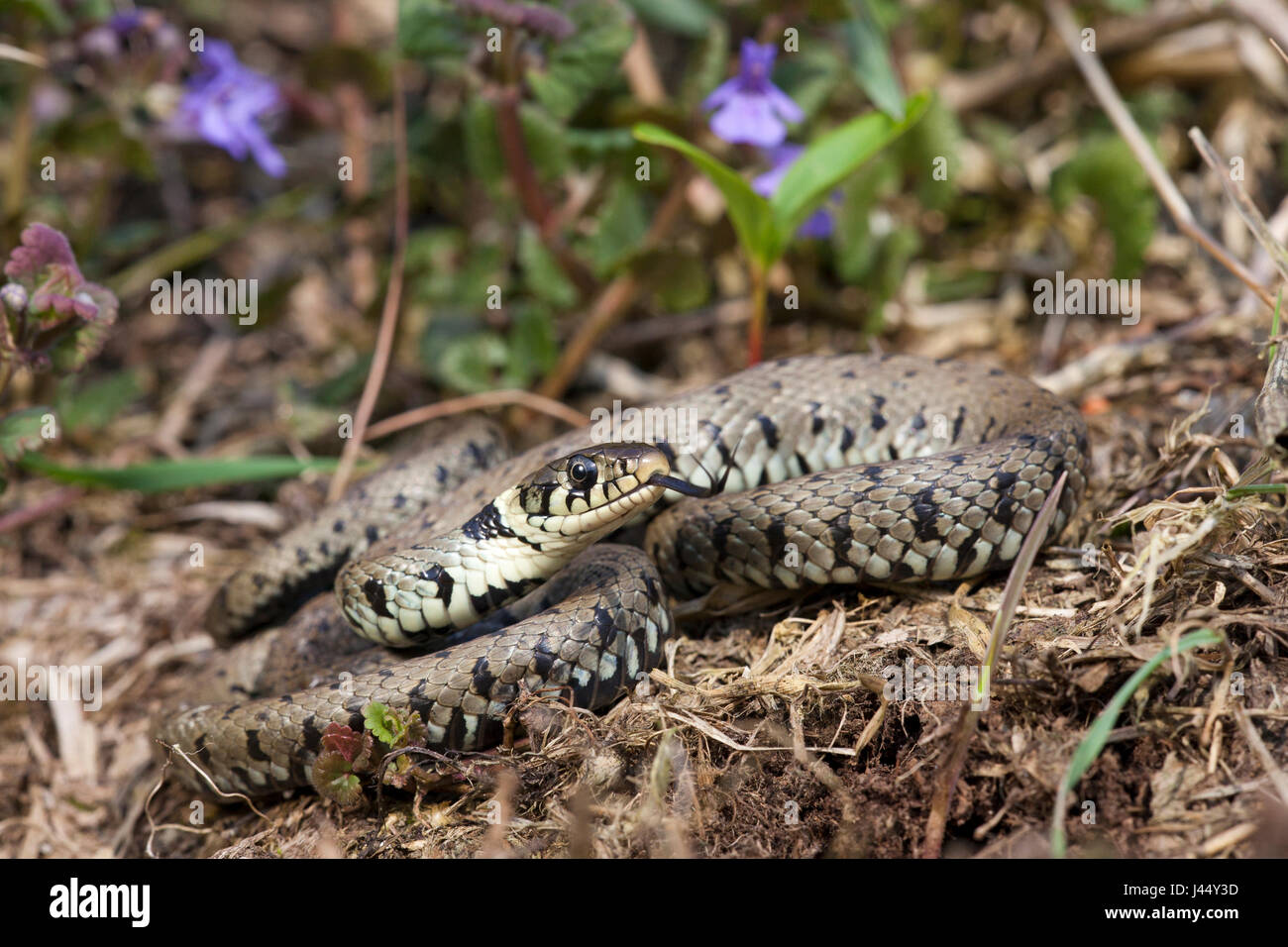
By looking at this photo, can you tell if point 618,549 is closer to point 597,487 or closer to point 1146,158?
point 597,487

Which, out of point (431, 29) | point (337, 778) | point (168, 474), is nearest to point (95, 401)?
point (168, 474)

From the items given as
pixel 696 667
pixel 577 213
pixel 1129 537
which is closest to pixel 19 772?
pixel 696 667

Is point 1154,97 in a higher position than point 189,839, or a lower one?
higher

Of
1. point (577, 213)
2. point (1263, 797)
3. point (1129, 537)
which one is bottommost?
point (1263, 797)

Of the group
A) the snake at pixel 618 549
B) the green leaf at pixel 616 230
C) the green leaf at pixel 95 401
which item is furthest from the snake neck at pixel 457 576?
the green leaf at pixel 95 401

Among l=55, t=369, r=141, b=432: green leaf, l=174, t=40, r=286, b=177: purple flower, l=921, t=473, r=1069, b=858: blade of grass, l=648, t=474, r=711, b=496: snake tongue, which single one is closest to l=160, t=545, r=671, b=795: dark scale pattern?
l=648, t=474, r=711, b=496: snake tongue
